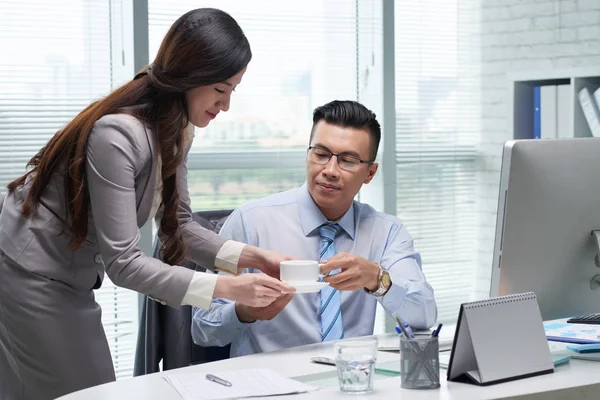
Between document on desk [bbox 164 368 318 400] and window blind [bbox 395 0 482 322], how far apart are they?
9.55 ft

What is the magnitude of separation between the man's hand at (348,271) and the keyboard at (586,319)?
531mm

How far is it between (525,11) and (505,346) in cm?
319

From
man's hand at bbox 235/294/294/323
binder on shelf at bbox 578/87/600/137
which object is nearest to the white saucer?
man's hand at bbox 235/294/294/323

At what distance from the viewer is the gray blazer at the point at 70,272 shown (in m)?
1.82

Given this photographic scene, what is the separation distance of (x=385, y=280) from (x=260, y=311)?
1.10ft

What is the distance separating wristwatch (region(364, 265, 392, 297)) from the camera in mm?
2186

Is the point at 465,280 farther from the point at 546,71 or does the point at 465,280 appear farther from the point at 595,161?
the point at 595,161

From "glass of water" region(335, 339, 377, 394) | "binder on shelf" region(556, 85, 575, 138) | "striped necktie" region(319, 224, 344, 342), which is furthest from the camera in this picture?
"binder on shelf" region(556, 85, 575, 138)

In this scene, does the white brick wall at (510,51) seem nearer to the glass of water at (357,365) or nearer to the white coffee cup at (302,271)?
the white coffee cup at (302,271)

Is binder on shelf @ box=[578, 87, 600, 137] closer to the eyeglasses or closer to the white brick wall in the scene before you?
the white brick wall

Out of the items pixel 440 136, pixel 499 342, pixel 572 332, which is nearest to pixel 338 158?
pixel 572 332

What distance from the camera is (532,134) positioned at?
4.25 meters

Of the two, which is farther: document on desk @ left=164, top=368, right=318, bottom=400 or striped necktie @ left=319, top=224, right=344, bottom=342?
striped necktie @ left=319, top=224, right=344, bottom=342

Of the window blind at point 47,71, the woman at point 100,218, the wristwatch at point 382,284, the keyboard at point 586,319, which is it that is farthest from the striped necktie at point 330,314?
the window blind at point 47,71
